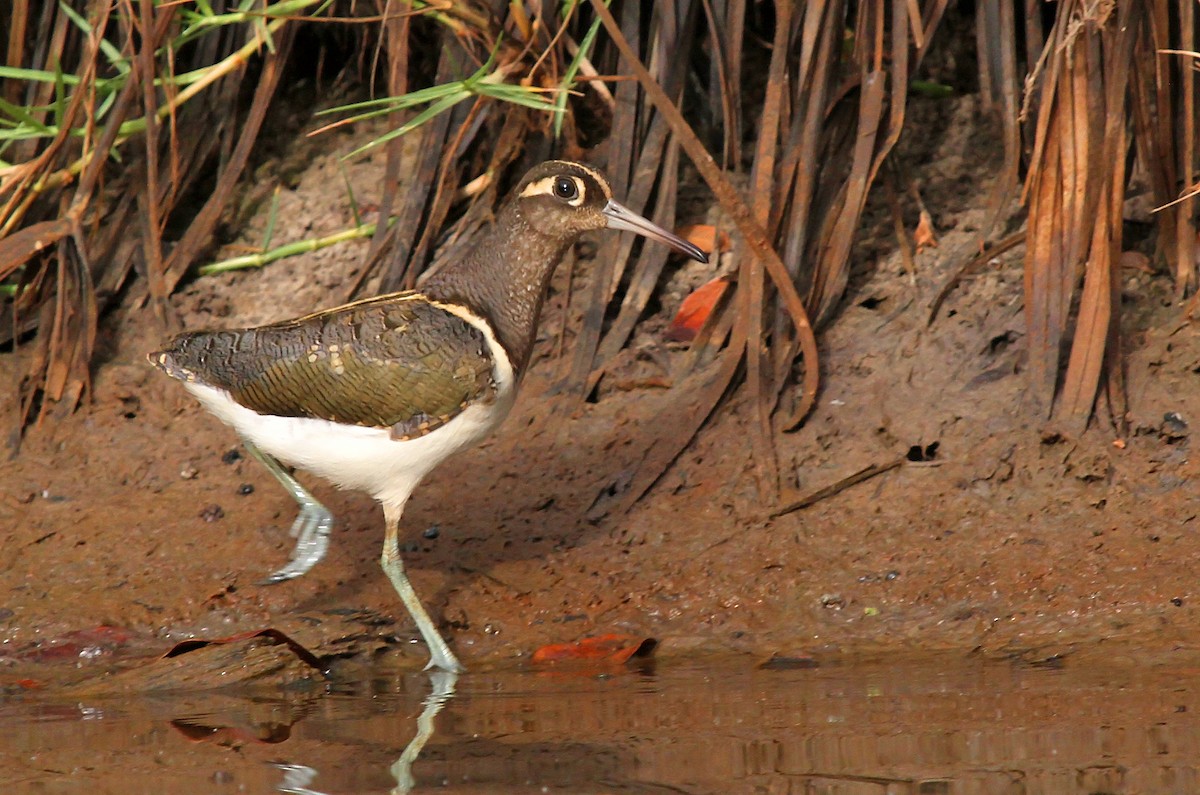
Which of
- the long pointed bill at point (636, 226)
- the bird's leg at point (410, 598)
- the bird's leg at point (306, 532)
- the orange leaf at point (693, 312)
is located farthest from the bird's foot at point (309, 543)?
the orange leaf at point (693, 312)

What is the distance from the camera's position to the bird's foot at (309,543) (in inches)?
205

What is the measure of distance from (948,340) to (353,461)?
2275 mm

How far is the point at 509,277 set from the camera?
17.0ft

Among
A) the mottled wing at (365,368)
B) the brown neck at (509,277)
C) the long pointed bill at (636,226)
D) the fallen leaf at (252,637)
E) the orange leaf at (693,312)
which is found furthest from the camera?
the orange leaf at (693,312)

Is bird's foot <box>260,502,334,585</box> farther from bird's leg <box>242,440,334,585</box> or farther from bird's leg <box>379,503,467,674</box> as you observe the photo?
bird's leg <box>379,503,467,674</box>

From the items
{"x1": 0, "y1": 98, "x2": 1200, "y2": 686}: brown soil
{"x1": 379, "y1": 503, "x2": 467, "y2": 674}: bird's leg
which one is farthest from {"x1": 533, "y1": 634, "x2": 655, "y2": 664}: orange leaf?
{"x1": 379, "y1": 503, "x2": 467, "y2": 674}: bird's leg

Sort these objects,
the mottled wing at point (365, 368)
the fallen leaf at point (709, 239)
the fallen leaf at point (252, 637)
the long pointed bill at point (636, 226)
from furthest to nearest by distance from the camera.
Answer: the fallen leaf at point (709, 239)
the long pointed bill at point (636, 226)
the mottled wing at point (365, 368)
the fallen leaf at point (252, 637)

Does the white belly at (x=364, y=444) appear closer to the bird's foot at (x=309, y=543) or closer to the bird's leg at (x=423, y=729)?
the bird's foot at (x=309, y=543)

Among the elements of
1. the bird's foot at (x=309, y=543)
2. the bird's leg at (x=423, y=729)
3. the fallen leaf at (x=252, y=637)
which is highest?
the bird's foot at (x=309, y=543)

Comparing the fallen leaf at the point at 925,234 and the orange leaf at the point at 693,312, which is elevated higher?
the fallen leaf at the point at 925,234

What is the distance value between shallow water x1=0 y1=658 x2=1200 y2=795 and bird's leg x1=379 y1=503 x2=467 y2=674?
3.5 inches

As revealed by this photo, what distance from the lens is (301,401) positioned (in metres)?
4.85

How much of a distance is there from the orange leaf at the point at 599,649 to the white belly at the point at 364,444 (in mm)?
692

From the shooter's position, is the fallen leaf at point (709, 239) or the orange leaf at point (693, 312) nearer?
the orange leaf at point (693, 312)
